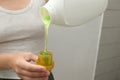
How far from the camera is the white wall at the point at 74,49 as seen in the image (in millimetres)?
1071

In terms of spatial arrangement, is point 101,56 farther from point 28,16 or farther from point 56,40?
point 28,16

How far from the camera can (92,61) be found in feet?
4.22

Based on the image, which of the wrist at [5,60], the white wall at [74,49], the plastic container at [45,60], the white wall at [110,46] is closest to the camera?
the plastic container at [45,60]

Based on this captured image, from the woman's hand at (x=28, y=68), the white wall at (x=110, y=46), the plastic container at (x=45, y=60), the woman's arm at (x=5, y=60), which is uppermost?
the plastic container at (x=45, y=60)

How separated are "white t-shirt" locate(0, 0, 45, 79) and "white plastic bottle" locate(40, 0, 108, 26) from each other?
0.05 m

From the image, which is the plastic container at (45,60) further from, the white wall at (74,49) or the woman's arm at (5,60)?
the white wall at (74,49)

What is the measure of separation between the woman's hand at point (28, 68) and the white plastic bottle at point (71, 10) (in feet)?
0.40

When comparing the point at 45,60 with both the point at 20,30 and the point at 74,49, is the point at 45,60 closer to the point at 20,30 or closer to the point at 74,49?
the point at 20,30

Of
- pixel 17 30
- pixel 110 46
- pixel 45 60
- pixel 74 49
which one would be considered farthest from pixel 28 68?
pixel 110 46

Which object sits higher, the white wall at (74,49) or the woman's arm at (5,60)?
the woman's arm at (5,60)

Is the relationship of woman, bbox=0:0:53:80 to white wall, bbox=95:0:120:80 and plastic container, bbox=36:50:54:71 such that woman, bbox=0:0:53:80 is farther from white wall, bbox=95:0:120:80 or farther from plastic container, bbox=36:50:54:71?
white wall, bbox=95:0:120:80

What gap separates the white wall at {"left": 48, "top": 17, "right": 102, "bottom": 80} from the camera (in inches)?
42.2

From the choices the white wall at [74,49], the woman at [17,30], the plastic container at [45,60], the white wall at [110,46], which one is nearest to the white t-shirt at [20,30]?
the woman at [17,30]

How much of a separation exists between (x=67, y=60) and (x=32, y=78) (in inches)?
24.9
